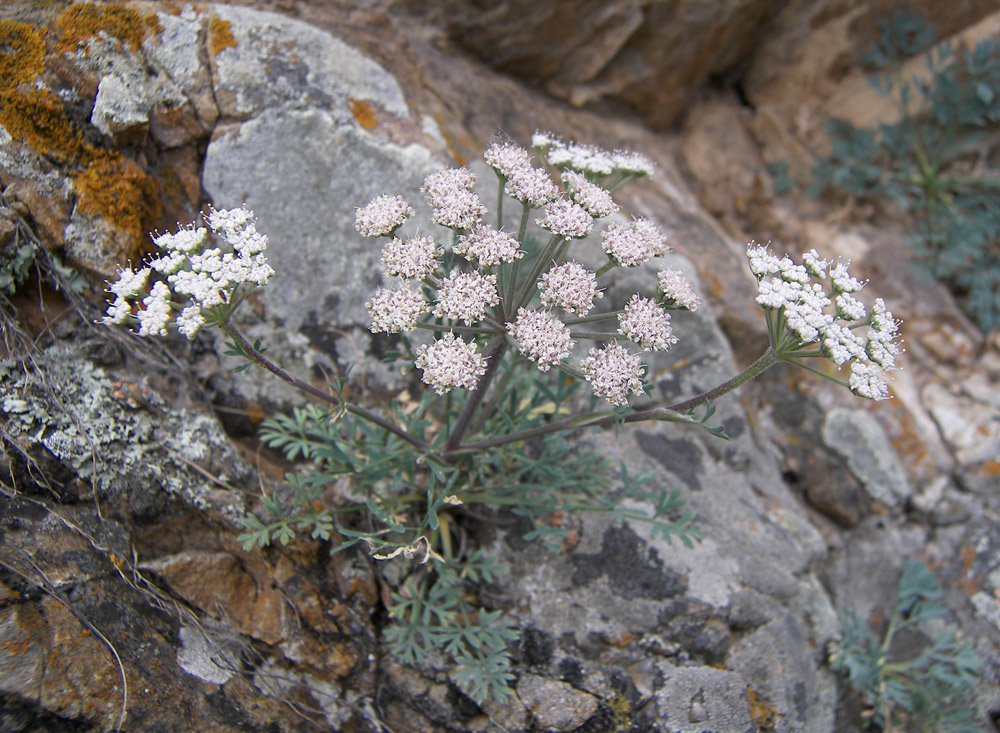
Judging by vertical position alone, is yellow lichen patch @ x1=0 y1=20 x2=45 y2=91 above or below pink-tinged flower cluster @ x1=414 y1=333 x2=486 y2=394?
above

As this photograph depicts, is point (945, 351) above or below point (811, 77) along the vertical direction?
below

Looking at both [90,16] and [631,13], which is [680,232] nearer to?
[631,13]

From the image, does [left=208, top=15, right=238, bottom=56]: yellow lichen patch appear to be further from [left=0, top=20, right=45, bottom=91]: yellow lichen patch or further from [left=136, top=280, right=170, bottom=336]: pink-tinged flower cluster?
[left=136, top=280, right=170, bottom=336]: pink-tinged flower cluster

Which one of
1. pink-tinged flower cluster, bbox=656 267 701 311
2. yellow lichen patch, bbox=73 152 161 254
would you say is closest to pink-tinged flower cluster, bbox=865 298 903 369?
pink-tinged flower cluster, bbox=656 267 701 311

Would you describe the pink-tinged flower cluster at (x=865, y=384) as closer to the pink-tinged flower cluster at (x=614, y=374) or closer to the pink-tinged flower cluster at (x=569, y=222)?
the pink-tinged flower cluster at (x=614, y=374)

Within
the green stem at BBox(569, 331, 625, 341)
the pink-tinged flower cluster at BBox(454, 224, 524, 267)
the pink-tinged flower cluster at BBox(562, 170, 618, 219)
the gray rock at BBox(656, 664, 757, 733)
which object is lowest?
the gray rock at BBox(656, 664, 757, 733)

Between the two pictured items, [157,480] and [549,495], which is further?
[549,495]

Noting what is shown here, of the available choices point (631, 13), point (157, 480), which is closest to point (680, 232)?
point (631, 13)
